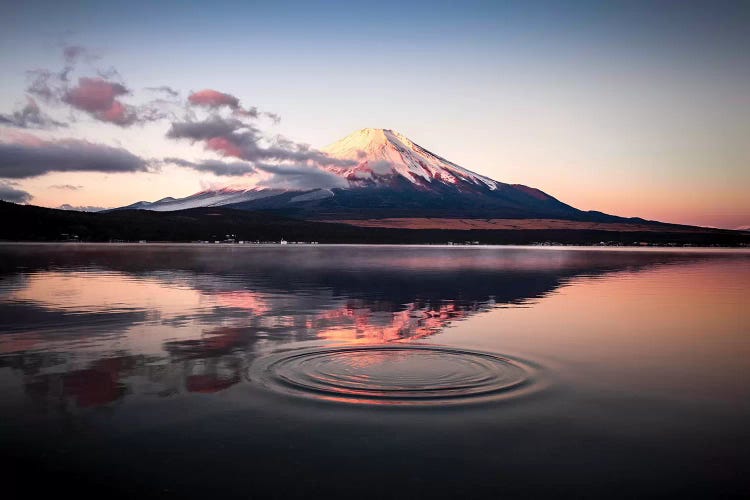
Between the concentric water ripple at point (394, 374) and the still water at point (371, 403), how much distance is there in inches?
3.0

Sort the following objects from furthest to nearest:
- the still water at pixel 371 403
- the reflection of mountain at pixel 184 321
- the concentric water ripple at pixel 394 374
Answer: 1. the reflection of mountain at pixel 184 321
2. the concentric water ripple at pixel 394 374
3. the still water at pixel 371 403

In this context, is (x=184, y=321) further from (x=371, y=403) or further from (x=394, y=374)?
(x=371, y=403)

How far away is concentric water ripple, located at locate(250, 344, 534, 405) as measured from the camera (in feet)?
45.3

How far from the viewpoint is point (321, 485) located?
900 centimetres

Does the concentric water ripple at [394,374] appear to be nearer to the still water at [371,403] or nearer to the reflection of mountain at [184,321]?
the still water at [371,403]

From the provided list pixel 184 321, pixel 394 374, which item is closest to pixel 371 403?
pixel 394 374

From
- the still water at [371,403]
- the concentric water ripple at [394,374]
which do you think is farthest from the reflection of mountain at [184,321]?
the concentric water ripple at [394,374]

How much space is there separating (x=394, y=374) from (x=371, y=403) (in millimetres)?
2755

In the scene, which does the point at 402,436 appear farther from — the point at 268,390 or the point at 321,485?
the point at 268,390

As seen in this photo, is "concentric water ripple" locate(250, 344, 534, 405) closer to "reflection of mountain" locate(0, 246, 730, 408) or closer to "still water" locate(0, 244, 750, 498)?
"still water" locate(0, 244, 750, 498)

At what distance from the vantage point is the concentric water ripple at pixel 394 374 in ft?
45.3

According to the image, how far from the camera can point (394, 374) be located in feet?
51.8

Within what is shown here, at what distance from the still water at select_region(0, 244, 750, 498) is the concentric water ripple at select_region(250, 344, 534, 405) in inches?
3.0

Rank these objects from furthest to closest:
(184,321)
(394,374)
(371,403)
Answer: (184,321), (394,374), (371,403)
